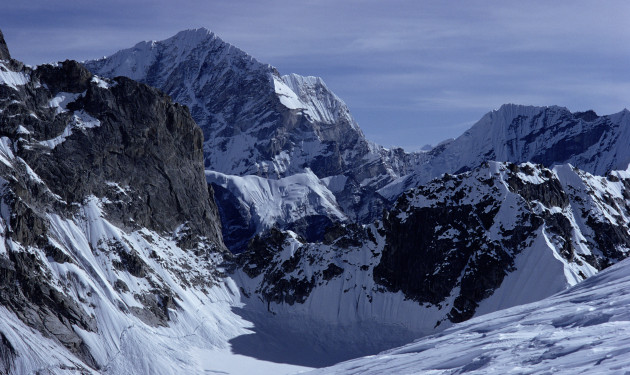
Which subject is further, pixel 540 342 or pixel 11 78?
Answer: pixel 11 78

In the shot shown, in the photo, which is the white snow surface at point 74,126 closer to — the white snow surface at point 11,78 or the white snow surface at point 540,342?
the white snow surface at point 11,78

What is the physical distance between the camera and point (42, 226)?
167000mm

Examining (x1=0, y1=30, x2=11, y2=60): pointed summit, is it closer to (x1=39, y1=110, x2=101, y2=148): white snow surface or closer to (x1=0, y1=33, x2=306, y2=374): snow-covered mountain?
(x1=0, y1=33, x2=306, y2=374): snow-covered mountain

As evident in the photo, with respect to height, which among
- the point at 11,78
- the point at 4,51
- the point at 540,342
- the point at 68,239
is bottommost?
the point at 68,239

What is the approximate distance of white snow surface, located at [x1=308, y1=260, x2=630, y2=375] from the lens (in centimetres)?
4256

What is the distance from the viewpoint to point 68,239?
174 meters

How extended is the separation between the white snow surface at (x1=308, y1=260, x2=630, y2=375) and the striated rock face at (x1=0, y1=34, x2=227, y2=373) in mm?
A: 98688

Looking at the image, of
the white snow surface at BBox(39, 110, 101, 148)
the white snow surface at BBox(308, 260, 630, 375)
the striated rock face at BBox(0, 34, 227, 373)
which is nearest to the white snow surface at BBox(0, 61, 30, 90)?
the striated rock face at BBox(0, 34, 227, 373)

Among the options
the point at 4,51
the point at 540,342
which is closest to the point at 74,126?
the point at 4,51

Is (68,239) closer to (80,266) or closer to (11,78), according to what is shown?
(80,266)

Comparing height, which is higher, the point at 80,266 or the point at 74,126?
the point at 74,126

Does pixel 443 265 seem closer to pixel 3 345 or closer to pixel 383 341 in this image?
pixel 383 341

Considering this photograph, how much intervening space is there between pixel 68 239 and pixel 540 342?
454 feet

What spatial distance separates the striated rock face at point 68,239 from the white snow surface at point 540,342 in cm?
9869
